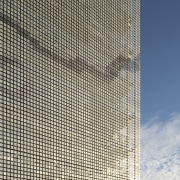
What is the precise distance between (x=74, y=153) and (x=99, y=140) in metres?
17.0

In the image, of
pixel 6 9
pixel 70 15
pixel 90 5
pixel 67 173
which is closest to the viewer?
pixel 6 9

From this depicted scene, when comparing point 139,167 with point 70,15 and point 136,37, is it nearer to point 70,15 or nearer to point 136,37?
point 136,37

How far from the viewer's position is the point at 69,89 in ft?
405

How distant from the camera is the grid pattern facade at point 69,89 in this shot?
99250 millimetres

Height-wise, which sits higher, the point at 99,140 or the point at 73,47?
the point at 73,47

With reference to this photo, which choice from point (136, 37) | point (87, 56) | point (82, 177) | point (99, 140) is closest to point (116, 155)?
point (99, 140)

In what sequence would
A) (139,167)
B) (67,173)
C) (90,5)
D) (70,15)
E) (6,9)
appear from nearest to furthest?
(6,9) < (67,173) < (70,15) < (90,5) < (139,167)

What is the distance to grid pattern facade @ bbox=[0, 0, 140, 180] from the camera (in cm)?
9925

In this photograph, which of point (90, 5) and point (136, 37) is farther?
point (136, 37)

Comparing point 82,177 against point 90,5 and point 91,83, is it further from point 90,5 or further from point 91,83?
point 90,5

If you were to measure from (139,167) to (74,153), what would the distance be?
41.2m

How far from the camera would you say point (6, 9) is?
100250 mm

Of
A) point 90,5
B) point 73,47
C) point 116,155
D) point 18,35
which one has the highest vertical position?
point 90,5

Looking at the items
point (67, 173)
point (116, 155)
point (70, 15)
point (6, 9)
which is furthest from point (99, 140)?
point (6, 9)
